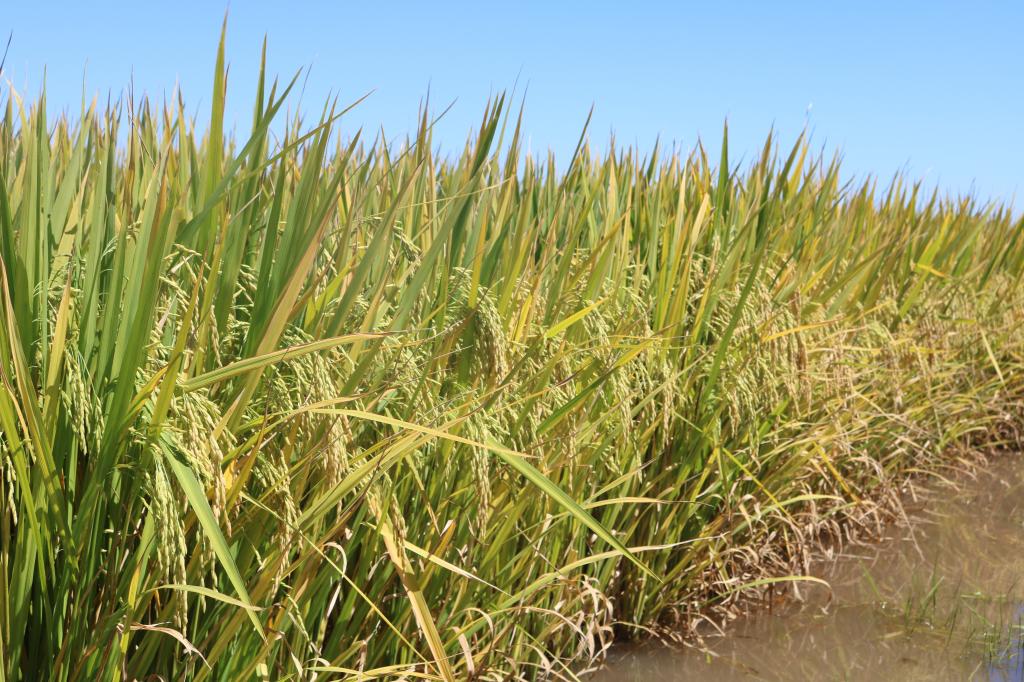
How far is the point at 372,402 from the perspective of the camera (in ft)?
4.68

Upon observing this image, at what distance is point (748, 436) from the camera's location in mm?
2502

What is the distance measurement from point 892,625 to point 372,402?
6.58ft

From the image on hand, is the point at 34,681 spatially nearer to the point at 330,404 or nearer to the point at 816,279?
the point at 330,404

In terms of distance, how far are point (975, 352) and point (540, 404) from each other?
140 inches

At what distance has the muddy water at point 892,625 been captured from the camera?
7.93 ft

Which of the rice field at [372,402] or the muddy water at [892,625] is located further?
the muddy water at [892,625]

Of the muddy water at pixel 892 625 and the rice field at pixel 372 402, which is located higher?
the rice field at pixel 372 402

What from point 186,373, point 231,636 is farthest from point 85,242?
point 231,636

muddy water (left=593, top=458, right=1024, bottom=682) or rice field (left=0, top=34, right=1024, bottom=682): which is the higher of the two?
rice field (left=0, top=34, right=1024, bottom=682)

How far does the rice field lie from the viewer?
118cm

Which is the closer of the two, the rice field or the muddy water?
the rice field

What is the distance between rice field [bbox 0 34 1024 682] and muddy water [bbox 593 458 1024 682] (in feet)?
0.43

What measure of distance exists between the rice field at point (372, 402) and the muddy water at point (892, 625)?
0.43 feet

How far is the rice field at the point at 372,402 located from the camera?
118cm
